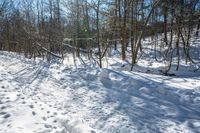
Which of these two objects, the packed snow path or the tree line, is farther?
the tree line

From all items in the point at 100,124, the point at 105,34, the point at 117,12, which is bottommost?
the point at 100,124

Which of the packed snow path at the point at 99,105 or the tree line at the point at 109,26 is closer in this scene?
the packed snow path at the point at 99,105

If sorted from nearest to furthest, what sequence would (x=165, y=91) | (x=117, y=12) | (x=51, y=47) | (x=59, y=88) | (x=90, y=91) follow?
(x=165, y=91)
(x=90, y=91)
(x=59, y=88)
(x=117, y=12)
(x=51, y=47)

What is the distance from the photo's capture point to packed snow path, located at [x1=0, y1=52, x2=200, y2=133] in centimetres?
484

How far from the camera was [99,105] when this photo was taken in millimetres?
6164

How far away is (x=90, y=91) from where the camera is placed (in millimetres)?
7352

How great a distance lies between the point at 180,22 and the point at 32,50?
47.4 ft

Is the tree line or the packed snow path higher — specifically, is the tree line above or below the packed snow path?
above

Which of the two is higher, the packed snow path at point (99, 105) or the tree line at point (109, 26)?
the tree line at point (109, 26)

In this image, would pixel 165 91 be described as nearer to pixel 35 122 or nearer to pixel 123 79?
pixel 123 79

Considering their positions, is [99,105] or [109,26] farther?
[109,26]

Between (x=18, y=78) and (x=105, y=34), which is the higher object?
(x=105, y=34)

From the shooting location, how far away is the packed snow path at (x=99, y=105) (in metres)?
4.84

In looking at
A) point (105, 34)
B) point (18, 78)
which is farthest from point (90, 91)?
point (105, 34)
